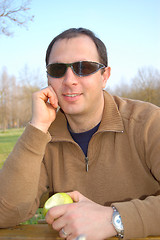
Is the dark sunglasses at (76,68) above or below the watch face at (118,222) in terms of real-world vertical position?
above

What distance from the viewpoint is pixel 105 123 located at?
7.64 feet

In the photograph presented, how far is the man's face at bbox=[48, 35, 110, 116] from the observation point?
2.32 meters

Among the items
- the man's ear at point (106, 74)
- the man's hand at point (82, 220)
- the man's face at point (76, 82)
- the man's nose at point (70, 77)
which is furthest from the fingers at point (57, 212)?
the man's ear at point (106, 74)

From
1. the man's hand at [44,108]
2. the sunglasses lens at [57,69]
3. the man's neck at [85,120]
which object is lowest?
the man's neck at [85,120]

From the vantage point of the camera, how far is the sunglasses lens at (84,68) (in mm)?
2287

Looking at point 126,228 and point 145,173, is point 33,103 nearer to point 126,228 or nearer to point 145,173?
point 145,173

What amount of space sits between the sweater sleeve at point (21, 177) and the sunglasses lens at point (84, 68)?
26.2 inches

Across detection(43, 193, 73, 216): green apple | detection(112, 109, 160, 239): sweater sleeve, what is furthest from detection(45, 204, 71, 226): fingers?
detection(112, 109, 160, 239): sweater sleeve

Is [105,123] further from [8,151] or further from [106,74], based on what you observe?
[8,151]

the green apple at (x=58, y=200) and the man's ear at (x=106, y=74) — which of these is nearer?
the green apple at (x=58, y=200)

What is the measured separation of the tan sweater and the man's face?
22 cm

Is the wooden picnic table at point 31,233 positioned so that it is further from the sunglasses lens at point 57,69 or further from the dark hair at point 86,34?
the dark hair at point 86,34

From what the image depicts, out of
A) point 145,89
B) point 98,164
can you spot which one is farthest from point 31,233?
point 145,89

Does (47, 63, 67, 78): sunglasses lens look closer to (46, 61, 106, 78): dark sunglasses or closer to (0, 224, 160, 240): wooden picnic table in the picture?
(46, 61, 106, 78): dark sunglasses
